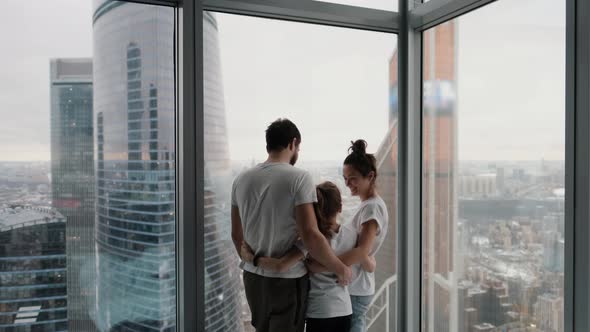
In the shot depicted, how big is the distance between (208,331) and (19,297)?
83 centimetres

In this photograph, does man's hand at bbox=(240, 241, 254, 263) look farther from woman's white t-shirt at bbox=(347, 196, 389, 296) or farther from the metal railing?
the metal railing

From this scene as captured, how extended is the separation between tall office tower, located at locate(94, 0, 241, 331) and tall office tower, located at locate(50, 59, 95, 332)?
0.04 metres

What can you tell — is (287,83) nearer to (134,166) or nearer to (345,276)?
(134,166)

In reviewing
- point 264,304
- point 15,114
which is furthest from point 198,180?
point 15,114

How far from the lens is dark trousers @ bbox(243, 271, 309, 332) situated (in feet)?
6.17

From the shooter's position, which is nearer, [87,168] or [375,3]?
[87,168]

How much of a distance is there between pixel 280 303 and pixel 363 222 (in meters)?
0.49

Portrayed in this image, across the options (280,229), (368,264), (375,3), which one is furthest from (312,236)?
(375,3)

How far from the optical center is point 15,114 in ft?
6.33

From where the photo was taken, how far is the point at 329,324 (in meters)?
1.96

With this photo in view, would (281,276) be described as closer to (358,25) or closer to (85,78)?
(85,78)

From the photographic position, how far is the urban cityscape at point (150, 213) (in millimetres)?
1942

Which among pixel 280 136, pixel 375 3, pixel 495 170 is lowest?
pixel 495 170

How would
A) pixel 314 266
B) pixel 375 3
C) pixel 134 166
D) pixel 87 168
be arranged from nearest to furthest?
1. pixel 314 266
2. pixel 87 168
3. pixel 134 166
4. pixel 375 3
